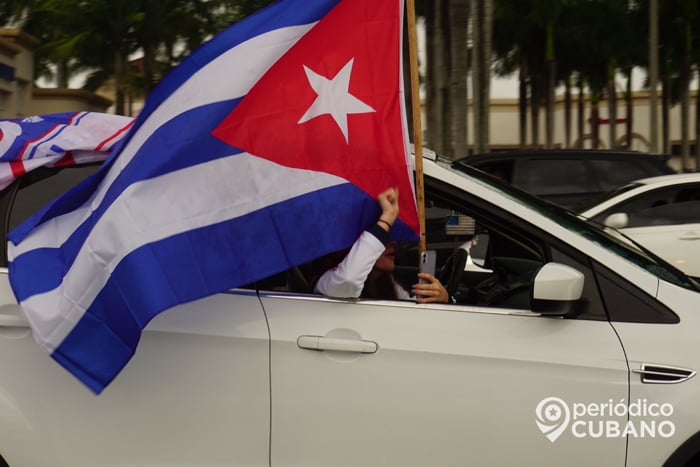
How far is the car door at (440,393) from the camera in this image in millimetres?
3098

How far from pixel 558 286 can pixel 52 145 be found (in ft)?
6.03

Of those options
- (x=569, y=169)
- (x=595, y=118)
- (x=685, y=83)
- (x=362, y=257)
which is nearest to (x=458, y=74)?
(x=569, y=169)

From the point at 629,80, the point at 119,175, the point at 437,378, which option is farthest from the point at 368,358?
the point at 629,80

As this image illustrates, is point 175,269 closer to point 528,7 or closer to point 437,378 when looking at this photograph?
point 437,378

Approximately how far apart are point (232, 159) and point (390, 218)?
1.84 feet

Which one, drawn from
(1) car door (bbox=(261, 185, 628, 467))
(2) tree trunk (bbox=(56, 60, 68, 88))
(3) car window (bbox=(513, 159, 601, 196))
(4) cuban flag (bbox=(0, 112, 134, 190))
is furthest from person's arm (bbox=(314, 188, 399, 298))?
(2) tree trunk (bbox=(56, 60, 68, 88))

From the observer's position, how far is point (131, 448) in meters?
3.18

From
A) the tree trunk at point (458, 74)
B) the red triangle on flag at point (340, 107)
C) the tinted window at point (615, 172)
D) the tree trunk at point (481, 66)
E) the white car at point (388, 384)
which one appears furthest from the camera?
the tree trunk at point (481, 66)

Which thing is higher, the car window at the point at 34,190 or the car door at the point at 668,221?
the car window at the point at 34,190

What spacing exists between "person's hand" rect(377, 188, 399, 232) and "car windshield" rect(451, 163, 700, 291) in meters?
0.31

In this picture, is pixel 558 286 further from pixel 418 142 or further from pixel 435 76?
pixel 435 76

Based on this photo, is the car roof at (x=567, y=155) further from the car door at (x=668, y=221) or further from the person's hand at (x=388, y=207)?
the person's hand at (x=388, y=207)

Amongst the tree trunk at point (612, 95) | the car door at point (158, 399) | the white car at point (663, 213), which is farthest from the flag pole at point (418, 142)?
the tree trunk at point (612, 95)

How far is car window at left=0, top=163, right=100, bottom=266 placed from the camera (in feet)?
11.2
